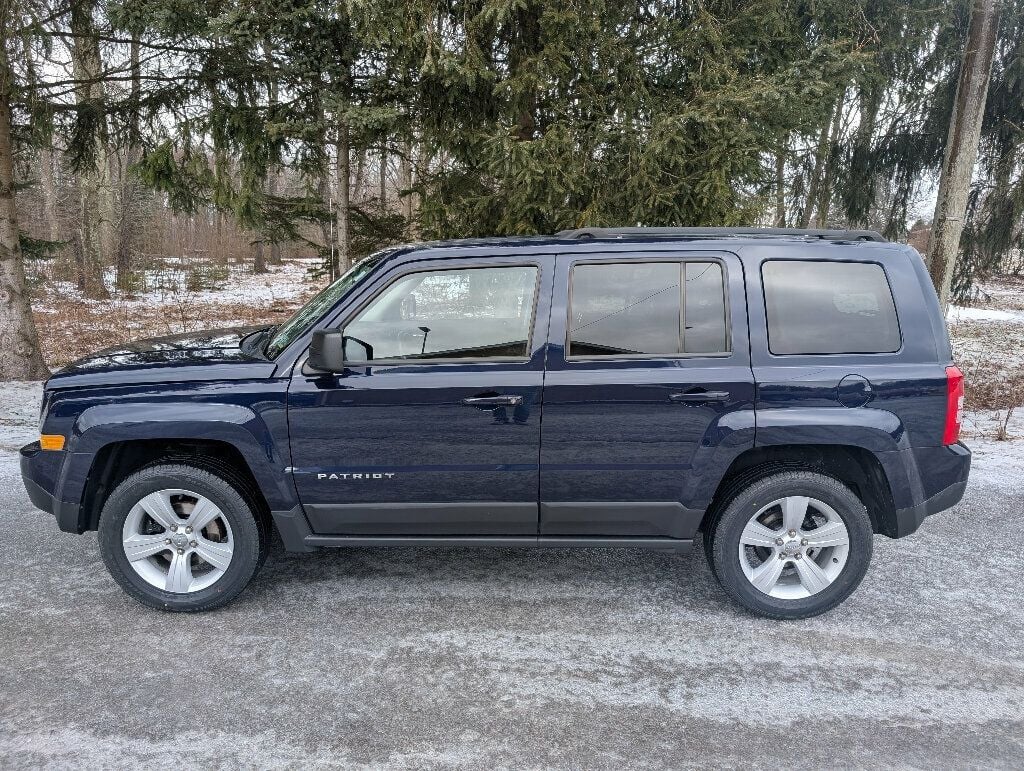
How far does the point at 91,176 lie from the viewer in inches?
477

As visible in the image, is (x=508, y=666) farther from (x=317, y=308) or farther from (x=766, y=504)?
(x=317, y=308)

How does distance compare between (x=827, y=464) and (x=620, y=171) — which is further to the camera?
(x=620, y=171)

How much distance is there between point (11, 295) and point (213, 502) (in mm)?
7185

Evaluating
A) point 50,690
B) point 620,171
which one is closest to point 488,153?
point 620,171

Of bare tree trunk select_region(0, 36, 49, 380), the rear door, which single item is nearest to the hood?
the rear door

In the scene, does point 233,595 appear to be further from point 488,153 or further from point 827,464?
point 488,153

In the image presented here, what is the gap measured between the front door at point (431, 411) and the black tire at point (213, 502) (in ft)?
1.02

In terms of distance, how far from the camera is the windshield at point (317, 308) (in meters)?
3.49

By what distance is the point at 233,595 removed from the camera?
351 centimetres

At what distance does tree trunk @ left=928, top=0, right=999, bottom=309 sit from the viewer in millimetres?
8609

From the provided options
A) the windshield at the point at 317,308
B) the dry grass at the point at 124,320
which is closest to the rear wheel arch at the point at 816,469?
the windshield at the point at 317,308

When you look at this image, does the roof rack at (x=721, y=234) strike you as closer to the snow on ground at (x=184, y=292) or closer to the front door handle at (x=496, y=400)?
the front door handle at (x=496, y=400)

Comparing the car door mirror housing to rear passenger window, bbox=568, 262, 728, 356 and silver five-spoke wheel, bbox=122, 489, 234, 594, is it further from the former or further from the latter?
rear passenger window, bbox=568, 262, 728, 356

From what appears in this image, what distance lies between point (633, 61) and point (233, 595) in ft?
23.1
